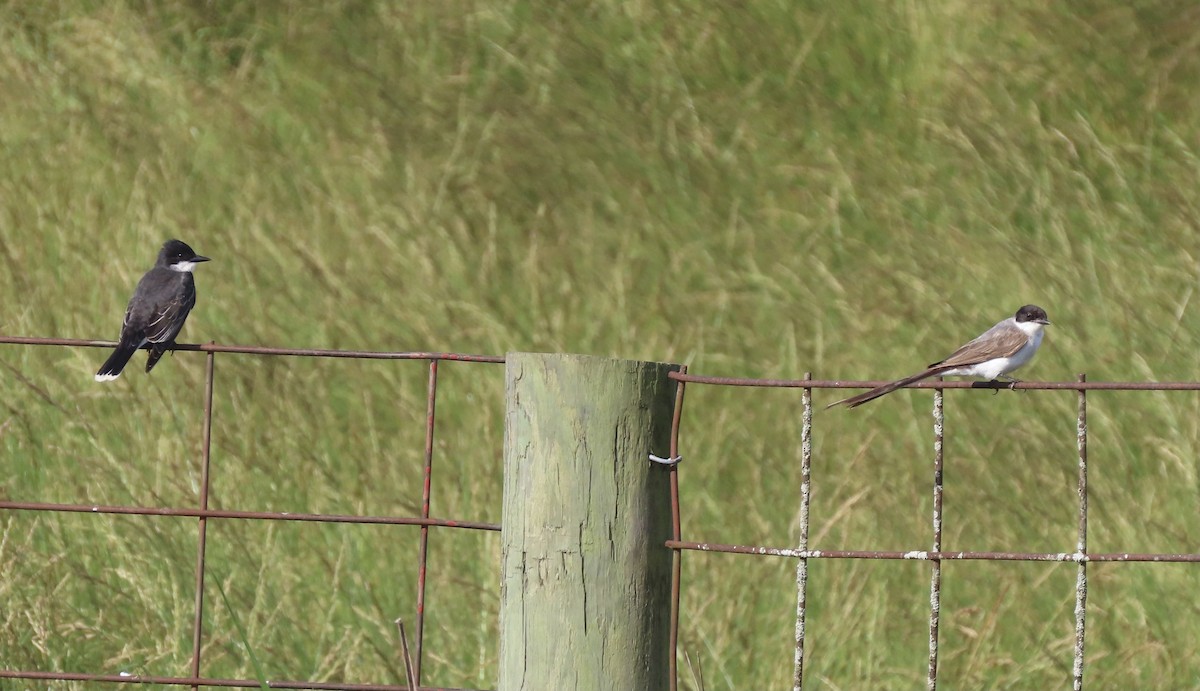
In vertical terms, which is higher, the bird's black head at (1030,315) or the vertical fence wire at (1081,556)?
the bird's black head at (1030,315)

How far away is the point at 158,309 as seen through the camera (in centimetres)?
570

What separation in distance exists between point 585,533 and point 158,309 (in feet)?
11.4

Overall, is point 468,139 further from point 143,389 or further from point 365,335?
point 143,389

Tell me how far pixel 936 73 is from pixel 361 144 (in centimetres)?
308

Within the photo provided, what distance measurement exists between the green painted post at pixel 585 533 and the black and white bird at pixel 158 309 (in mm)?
2622

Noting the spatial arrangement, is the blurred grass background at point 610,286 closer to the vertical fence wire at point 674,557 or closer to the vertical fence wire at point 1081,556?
the vertical fence wire at point 1081,556

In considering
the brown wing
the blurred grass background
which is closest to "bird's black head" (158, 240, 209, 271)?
the blurred grass background

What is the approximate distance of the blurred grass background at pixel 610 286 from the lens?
15.7 ft

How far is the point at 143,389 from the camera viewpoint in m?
6.00

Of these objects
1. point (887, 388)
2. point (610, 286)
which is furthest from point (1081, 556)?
point (610, 286)

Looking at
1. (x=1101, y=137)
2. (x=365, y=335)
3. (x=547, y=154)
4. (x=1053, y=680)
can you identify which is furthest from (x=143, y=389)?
(x=1101, y=137)

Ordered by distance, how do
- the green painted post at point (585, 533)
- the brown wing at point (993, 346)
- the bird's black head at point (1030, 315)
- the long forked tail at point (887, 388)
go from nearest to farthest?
the green painted post at point (585, 533), the long forked tail at point (887, 388), the brown wing at point (993, 346), the bird's black head at point (1030, 315)

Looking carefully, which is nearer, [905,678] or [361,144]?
[905,678]

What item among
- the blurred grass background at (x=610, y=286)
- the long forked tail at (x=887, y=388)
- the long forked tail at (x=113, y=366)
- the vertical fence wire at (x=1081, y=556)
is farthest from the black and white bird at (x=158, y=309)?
the vertical fence wire at (x=1081, y=556)
